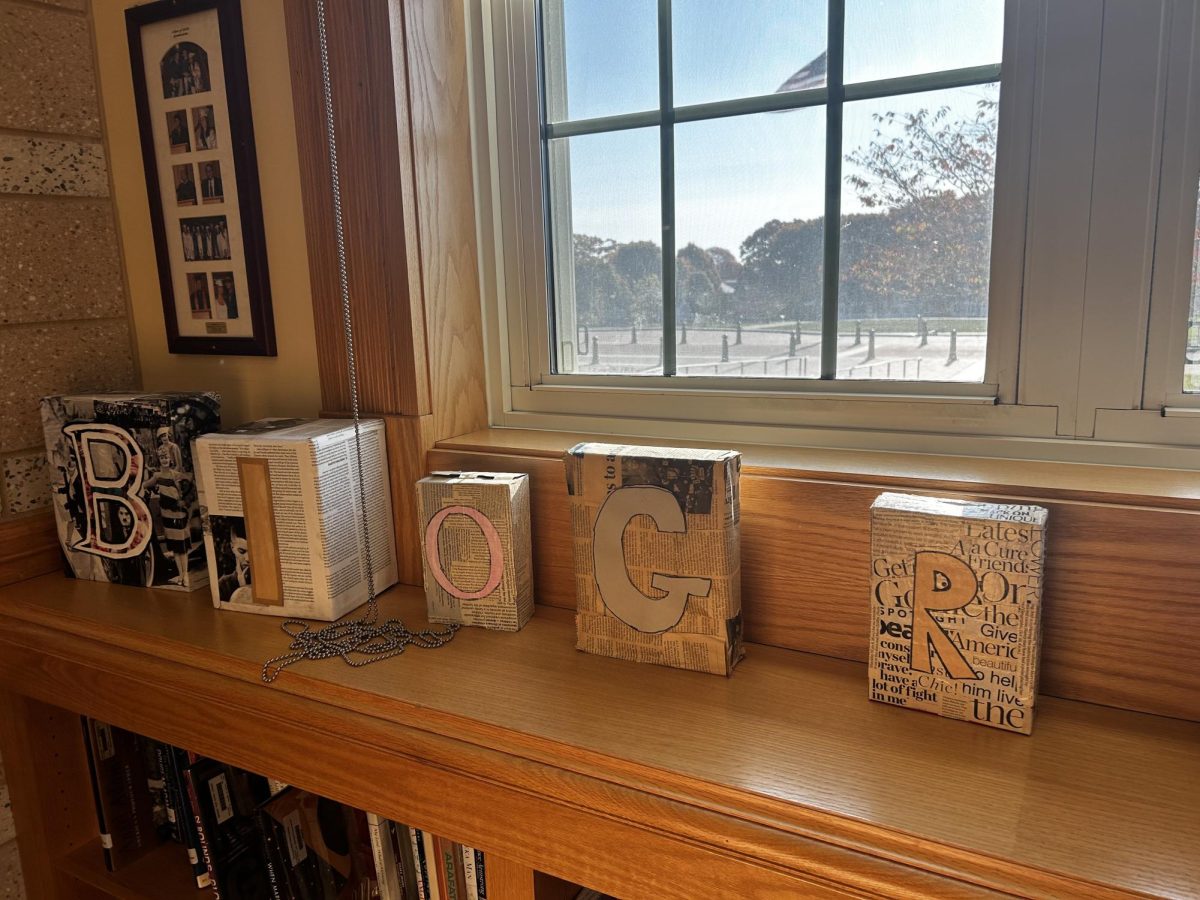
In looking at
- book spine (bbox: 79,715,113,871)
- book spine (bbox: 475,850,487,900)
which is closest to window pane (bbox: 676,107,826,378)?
book spine (bbox: 475,850,487,900)

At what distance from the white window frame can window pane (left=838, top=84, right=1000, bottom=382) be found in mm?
24

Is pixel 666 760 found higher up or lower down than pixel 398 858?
higher up

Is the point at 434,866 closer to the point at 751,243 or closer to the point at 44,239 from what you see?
the point at 751,243

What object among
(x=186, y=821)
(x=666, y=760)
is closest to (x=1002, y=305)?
A: (x=666, y=760)

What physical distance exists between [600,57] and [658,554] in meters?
0.72

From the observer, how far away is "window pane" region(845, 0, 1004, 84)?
93 centimetres

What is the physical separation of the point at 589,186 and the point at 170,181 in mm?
691

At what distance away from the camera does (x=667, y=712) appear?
84 cm

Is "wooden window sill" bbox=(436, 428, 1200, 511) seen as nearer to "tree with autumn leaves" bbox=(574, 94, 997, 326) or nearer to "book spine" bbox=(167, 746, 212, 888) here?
"tree with autumn leaves" bbox=(574, 94, 997, 326)

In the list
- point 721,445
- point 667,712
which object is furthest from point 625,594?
point 721,445

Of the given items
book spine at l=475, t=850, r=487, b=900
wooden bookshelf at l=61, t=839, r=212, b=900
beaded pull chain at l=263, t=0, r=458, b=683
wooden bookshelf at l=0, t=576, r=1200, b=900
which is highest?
beaded pull chain at l=263, t=0, r=458, b=683

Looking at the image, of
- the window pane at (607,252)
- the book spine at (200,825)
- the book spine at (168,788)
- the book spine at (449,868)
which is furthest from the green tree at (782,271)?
the book spine at (168,788)

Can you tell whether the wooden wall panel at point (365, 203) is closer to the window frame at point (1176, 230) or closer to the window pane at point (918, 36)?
the window pane at point (918, 36)

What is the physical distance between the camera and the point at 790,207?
1073 millimetres
